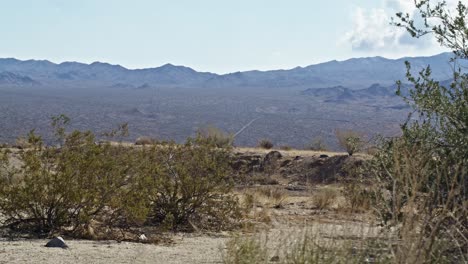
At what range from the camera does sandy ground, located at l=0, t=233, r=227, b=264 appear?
887cm

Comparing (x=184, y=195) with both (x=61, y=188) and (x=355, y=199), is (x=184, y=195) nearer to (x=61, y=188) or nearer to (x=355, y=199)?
(x=61, y=188)

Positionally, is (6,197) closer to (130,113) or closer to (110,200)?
(110,200)

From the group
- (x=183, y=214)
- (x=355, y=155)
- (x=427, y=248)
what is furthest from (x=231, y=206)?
(x=355, y=155)

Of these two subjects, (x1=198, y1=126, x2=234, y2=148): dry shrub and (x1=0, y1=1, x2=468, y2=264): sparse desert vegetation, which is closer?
(x1=0, y1=1, x2=468, y2=264): sparse desert vegetation

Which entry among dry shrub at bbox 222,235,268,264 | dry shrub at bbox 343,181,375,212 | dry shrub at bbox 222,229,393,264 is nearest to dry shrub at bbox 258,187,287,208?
dry shrub at bbox 343,181,375,212

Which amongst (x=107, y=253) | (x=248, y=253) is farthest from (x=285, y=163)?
(x=248, y=253)

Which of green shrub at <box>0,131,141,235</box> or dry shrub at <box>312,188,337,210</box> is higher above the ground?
green shrub at <box>0,131,141,235</box>

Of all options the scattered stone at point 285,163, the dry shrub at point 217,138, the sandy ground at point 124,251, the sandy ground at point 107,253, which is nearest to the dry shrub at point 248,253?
the sandy ground at point 124,251

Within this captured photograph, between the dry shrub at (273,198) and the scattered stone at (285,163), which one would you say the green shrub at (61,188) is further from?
the scattered stone at (285,163)

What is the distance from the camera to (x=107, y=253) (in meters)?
9.45

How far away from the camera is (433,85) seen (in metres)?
10.3

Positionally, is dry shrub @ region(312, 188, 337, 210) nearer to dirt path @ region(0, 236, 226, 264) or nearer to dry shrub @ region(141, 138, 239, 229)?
dry shrub @ region(141, 138, 239, 229)

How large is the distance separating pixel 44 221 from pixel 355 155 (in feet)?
75.3

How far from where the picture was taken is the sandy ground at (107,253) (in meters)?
8.87
